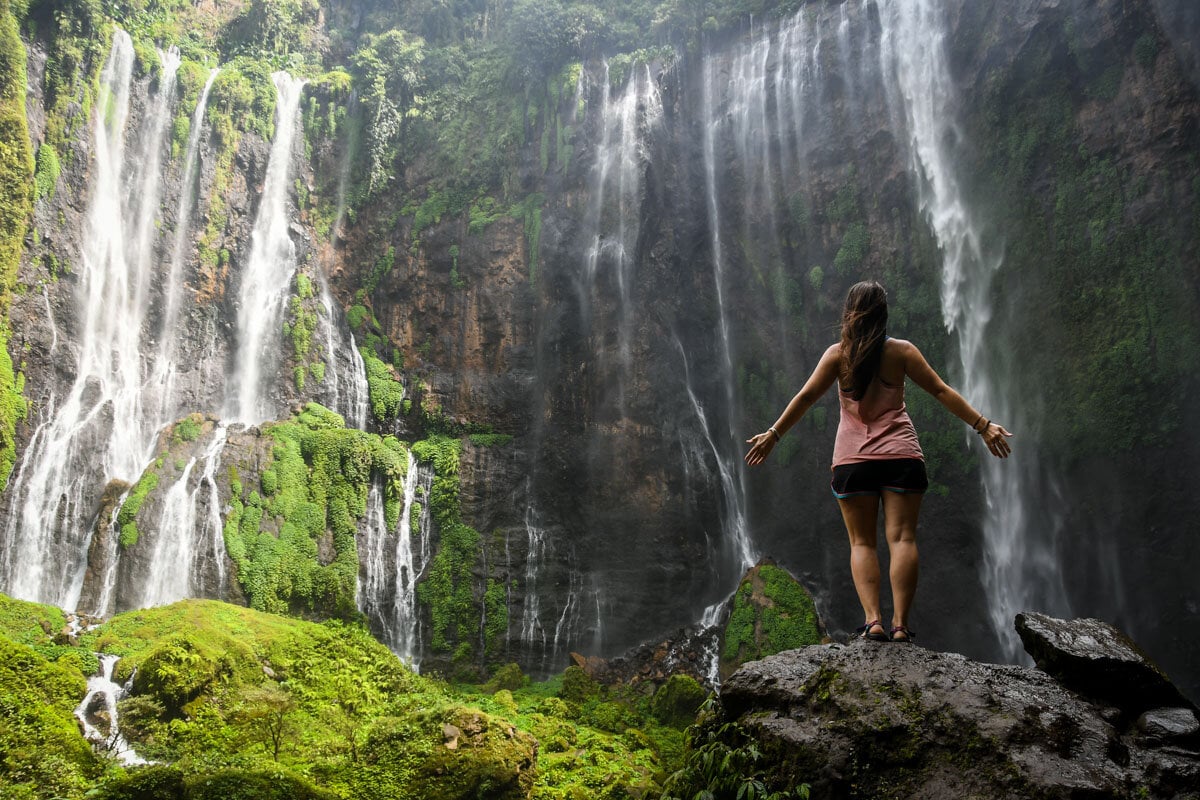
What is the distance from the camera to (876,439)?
362 centimetres

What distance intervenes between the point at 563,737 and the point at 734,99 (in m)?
15.7

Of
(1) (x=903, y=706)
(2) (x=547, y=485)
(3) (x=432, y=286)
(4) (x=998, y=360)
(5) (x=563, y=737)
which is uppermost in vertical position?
(3) (x=432, y=286)

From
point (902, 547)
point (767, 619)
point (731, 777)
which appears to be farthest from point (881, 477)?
point (767, 619)

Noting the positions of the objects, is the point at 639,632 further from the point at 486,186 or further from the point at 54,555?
the point at 486,186

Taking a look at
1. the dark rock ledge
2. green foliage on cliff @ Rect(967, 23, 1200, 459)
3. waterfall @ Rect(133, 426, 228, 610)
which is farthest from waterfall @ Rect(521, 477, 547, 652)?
the dark rock ledge

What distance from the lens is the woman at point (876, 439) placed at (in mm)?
3547

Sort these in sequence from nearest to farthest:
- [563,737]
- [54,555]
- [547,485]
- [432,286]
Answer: [563,737], [54,555], [547,485], [432,286]

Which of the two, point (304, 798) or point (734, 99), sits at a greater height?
point (734, 99)

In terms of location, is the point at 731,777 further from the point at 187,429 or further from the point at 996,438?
the point at 187,429

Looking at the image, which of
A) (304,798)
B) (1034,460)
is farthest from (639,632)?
(304,798)

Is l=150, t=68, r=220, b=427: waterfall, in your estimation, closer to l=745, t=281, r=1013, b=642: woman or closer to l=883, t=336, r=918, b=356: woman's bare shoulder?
l=745, t=281, r=1013, b=642: woman

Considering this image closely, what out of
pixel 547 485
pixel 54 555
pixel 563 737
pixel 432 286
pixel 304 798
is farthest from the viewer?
pixel 432 286

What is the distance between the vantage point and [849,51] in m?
17.3

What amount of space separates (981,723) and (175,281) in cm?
1726
